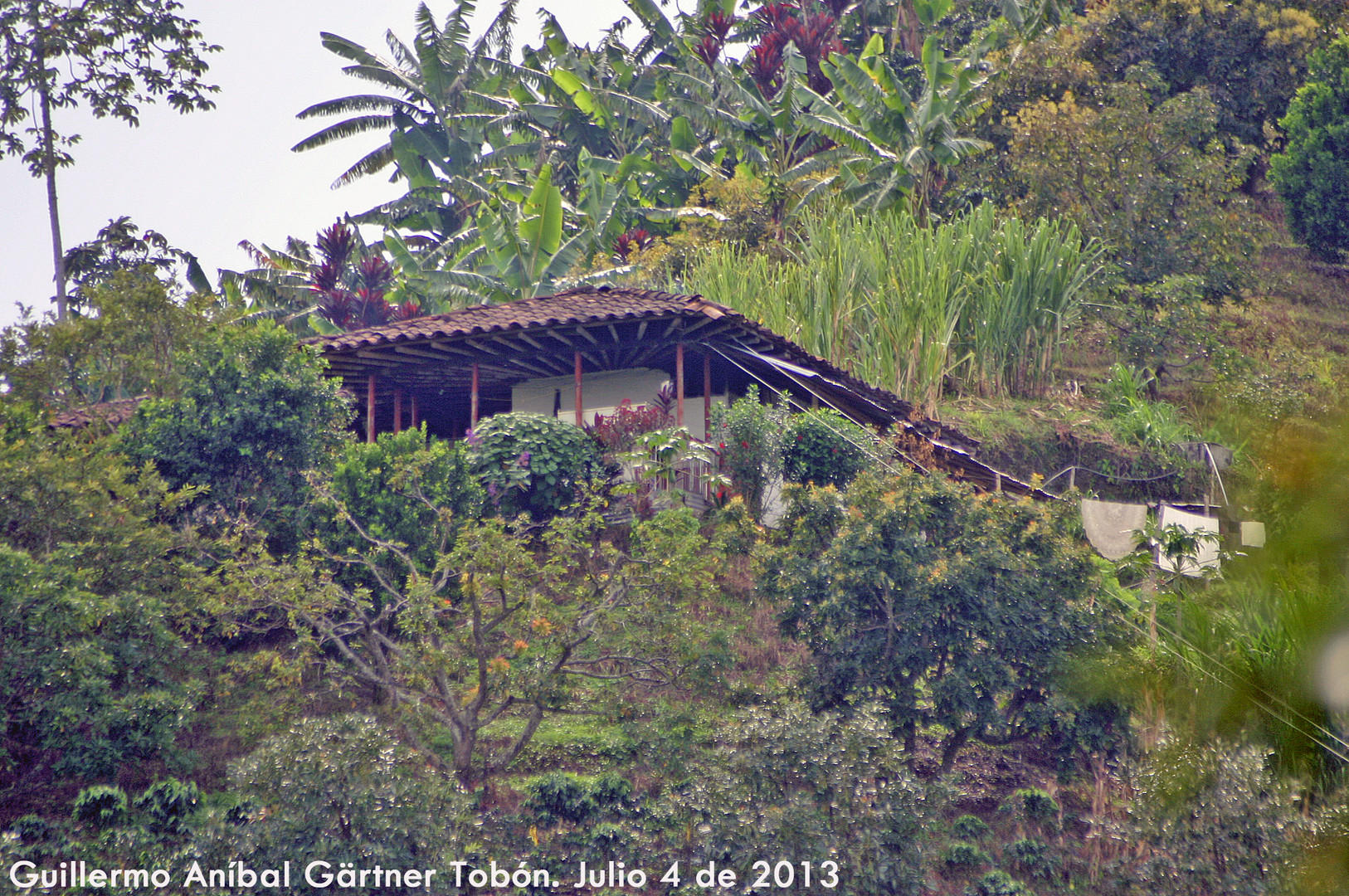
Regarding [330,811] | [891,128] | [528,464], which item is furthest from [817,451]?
[891,128]

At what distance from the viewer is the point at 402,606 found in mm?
10047

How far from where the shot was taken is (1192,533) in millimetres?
11523

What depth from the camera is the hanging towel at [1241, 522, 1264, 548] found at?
8.53 metres

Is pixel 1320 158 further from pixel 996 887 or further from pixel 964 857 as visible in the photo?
pixel 996 887

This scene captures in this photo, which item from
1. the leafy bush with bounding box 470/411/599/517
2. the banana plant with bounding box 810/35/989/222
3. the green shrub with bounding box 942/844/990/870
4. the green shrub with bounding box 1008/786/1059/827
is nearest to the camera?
the green shrub with bounding box 942/844/990/870

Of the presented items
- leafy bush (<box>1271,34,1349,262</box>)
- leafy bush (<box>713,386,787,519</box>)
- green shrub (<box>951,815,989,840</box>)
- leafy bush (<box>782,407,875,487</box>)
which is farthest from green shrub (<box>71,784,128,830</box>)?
leafy bush (<box>1271,34,1349,262</box>)

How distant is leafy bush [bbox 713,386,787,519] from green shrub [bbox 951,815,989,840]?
496 centimetres

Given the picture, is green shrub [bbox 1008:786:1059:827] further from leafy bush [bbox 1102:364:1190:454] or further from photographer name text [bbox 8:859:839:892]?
leafy bush [bbox 1102:364:1190:454]

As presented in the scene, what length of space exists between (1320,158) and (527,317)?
22462mm

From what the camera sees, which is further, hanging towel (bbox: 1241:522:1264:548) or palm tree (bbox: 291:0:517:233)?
palm tree (bbox: 291:0:517:233)

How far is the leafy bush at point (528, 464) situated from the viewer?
13.1 metres

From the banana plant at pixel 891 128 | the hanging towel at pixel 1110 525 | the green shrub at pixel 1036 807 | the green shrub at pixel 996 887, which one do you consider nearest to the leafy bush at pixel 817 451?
the hanging towel at pixel 1110 525

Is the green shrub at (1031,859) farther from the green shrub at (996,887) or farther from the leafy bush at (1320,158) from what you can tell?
the leafy bush at (1320,158)

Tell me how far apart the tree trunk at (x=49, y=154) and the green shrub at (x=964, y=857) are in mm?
17187
